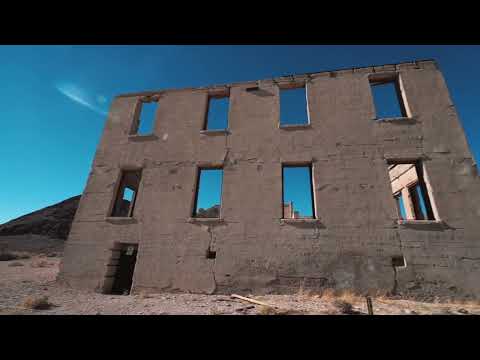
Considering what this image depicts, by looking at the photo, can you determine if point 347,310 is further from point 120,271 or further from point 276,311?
point 120,271

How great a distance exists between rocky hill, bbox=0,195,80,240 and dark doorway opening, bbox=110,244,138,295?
66.2 ft

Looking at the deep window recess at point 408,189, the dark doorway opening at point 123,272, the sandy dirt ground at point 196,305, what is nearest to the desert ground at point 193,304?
the sandy dirt ground at point 196,305

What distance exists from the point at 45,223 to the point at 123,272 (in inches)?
883

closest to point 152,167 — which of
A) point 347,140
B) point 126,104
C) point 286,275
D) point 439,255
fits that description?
point 126,104

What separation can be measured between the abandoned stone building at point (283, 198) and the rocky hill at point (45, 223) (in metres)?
20.2

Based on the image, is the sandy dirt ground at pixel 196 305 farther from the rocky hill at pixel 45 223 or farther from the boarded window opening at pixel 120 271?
the rocky hill at pixel 45 223

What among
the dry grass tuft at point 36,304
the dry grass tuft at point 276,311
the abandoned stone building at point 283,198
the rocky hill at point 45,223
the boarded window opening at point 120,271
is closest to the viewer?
the dry grass tuft at point 276,311

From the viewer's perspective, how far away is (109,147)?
9727mm

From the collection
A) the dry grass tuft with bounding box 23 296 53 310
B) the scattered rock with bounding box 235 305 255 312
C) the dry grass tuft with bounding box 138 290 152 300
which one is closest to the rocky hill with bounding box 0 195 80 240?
the dry grass tuft with bounding box 138 290 152 300

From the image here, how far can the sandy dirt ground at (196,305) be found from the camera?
16.9ft

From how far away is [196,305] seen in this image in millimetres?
5852

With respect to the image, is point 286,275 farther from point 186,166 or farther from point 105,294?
point 105,294

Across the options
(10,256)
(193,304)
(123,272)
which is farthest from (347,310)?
(10,256)

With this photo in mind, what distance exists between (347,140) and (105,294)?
9793mm
